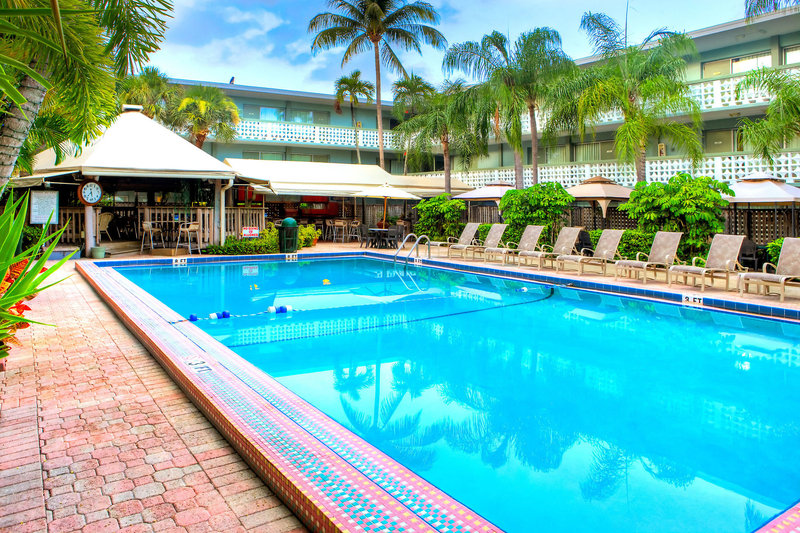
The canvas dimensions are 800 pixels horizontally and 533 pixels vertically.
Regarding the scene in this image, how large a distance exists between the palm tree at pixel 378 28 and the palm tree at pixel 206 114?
5.27 meters

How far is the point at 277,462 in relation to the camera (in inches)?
121

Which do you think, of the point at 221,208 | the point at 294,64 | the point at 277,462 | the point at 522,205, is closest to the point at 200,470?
the point at 277,462

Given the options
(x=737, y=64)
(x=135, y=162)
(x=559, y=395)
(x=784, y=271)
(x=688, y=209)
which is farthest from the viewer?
(x=737, y=64)

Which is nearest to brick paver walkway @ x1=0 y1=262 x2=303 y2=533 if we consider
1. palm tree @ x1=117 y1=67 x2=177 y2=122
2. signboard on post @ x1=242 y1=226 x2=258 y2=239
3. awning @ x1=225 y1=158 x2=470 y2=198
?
signboard on post @ x1=242 y1=226 x2=258 y2=239

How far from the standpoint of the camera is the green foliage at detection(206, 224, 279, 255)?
17.3 metres

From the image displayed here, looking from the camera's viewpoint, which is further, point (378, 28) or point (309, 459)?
point (378, 28)

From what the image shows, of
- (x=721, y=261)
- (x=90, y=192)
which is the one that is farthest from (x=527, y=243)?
(x=90, y=192)

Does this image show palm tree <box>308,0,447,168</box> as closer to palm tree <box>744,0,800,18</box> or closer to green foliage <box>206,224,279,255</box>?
green foliage <box>206,224,279,255</box>

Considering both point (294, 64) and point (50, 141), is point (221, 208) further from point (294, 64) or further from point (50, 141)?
point (294, 64)

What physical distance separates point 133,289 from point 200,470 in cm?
728

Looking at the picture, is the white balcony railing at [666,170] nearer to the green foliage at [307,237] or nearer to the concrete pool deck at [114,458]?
the green foliage at [307,237]

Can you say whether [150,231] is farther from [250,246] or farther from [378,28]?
[378,28]

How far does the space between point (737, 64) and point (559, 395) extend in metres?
21.2

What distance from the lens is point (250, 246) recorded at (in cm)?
1764
